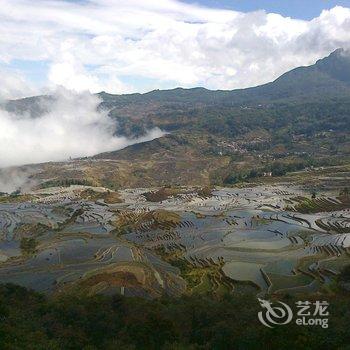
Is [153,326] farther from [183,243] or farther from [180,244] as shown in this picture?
[183,243]

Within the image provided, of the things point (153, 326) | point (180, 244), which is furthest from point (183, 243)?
point (153, 326)

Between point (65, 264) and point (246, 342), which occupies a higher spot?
point (246, 342)

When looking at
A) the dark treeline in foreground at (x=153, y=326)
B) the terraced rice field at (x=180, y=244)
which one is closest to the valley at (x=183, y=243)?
the terraced rice field at (x=180, y=244)

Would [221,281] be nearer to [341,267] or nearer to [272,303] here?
[341,267]

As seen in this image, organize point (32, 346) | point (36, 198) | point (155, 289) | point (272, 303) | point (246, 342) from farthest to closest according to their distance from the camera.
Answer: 1. point (36, 198)
2. point (155, 289)
3. point (272, 303)
4. point (246, 342)
5. point (32, 346)

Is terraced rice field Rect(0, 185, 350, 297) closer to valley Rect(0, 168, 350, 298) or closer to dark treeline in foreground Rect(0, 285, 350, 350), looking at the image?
valley Rect(0, 168, 350, 298)

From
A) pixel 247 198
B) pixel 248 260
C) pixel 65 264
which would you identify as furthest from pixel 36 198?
pixel 248 260
